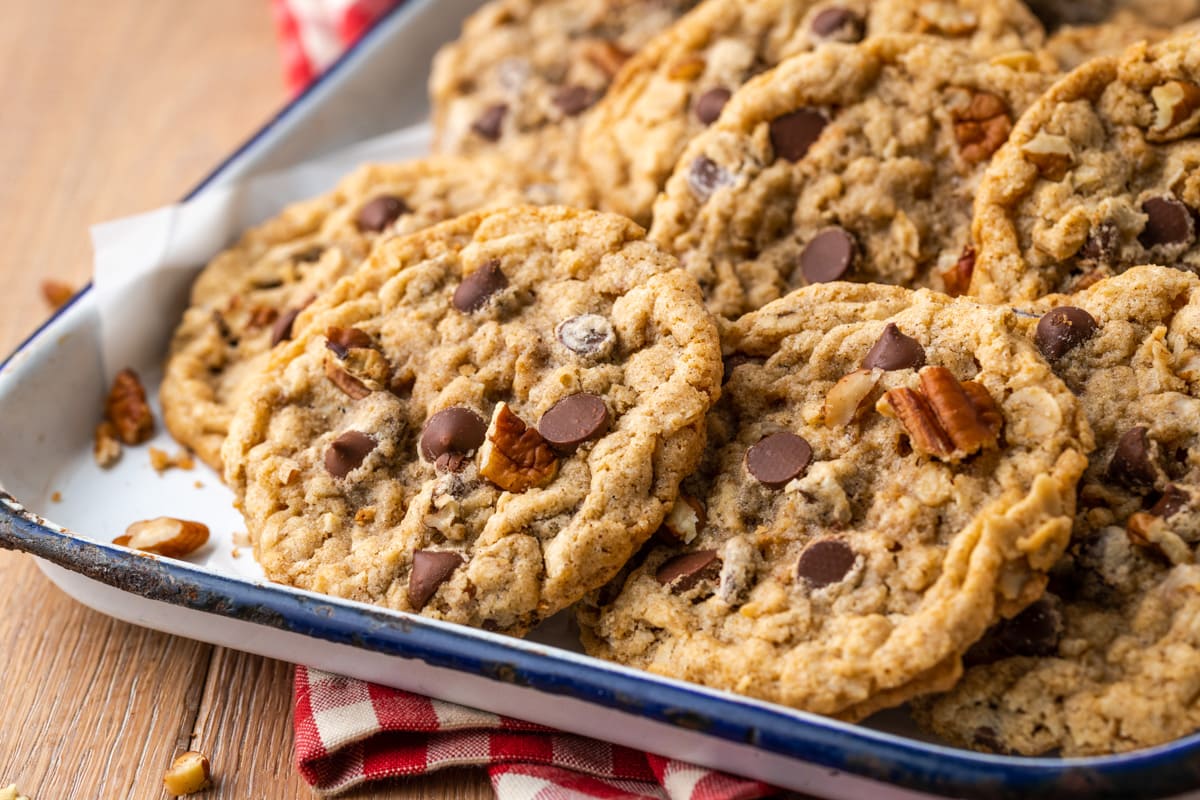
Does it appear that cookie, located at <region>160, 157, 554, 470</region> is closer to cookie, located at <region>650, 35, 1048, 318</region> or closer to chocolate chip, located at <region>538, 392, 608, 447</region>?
cookie, located at <region>650, 35, 1048, 318</region>

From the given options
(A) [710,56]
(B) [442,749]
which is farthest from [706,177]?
(B) [442,749]

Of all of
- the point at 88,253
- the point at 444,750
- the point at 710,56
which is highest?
the point at 710,56

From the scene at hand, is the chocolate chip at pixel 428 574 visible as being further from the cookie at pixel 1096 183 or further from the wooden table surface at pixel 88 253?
the cookie at pixel 1096 183

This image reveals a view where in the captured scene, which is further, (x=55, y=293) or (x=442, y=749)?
(x=55, y=293)

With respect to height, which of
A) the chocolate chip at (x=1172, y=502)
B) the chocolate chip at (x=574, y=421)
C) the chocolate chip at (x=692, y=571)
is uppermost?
the chocolate chip at (x=574, y=421)

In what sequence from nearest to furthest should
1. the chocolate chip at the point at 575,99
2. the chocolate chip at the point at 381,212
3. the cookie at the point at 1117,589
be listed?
the cookie at the point at 1117,589
the chocolate chip at the point at 381,212
the chocolate chip at the point at 575,99

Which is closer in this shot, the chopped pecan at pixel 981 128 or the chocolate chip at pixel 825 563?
the chocolate chip at pixel 825 563

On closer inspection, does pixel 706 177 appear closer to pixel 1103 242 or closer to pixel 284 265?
pixel 1103 242

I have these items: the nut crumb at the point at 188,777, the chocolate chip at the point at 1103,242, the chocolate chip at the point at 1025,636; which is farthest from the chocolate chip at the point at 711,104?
the nut crumb at the point at 188,777
